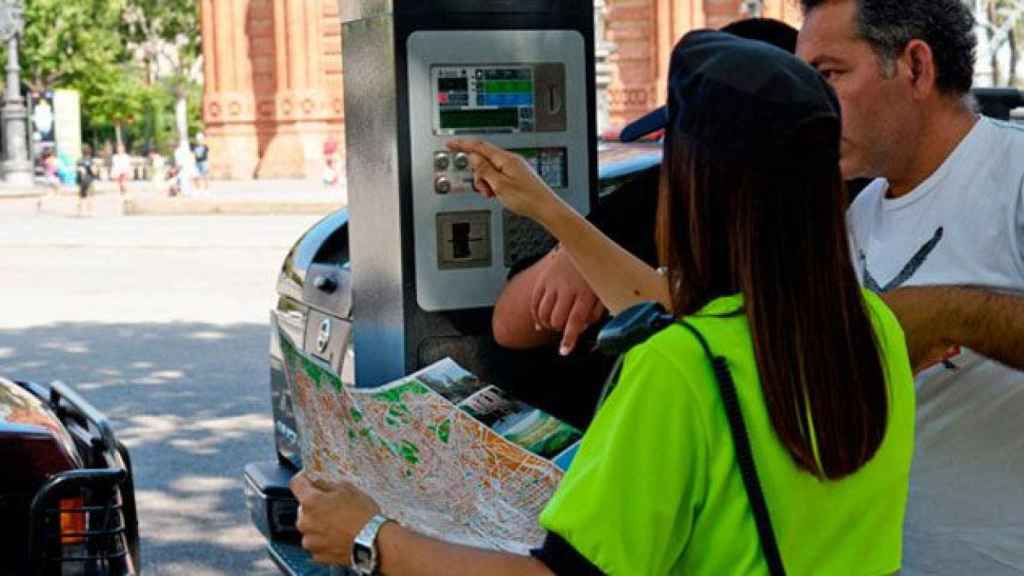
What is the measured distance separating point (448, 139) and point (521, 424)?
1.25 metres

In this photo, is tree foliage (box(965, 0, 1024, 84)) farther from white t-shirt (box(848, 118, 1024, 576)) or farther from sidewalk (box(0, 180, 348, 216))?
white t-shirt (box(848, 118, 1024, 576))

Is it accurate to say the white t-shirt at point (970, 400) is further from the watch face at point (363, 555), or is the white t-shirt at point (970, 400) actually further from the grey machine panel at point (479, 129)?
the grey machine panel at point (479, 129)

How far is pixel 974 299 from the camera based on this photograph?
2.30 meters

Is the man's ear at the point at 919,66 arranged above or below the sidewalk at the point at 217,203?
above

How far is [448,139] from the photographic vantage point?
3.63 meters

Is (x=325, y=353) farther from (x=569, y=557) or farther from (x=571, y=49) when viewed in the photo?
(x=569, y=557)

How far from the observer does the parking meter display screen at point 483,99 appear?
3680 mm

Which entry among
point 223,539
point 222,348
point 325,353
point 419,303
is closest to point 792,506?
point 419,303

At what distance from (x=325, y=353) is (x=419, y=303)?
1.39 metres

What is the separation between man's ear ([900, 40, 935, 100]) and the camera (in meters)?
2.48

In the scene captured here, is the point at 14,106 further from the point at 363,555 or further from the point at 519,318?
the point at 363,555

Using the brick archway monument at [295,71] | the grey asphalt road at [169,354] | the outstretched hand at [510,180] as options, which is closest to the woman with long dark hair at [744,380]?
the outstretched hand at [510,180]

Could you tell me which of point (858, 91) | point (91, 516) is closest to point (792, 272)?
point (858, 91)

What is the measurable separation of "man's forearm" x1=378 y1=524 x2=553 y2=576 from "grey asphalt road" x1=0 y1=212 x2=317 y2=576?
4.47 m
